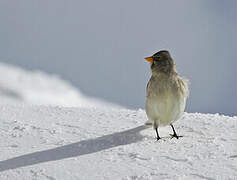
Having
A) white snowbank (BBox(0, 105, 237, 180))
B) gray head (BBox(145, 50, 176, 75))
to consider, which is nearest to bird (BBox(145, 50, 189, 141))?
gray head (BBox(145, 50, 176, 75))

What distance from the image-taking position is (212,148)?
17.6ft

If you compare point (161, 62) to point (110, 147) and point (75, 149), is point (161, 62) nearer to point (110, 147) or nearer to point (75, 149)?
point (110, 147)

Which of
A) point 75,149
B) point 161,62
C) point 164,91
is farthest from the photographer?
point 161,62

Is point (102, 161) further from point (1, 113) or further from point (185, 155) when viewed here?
point (1, 113)

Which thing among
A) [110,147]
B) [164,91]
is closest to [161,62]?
[164,91]

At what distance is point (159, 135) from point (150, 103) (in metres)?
0.62

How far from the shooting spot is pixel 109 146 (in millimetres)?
5355

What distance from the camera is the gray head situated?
221 inches

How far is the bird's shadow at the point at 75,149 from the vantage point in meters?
4.96

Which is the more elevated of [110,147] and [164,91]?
[164,91]

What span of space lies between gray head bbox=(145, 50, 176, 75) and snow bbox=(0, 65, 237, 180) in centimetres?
99

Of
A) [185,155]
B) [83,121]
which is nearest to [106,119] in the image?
[83,121]

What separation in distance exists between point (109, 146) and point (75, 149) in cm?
46

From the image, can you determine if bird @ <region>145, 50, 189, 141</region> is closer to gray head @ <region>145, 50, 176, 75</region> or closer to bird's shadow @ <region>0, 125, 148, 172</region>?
gray head @ <region>145, 50, 176, 75</region>
